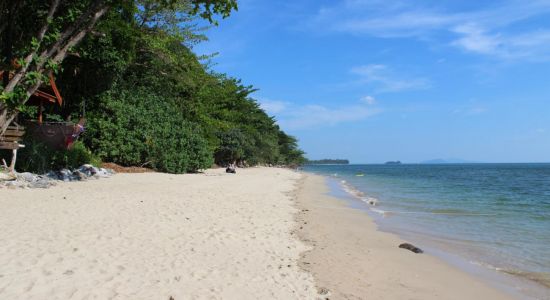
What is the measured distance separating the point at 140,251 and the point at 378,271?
3.45 metres

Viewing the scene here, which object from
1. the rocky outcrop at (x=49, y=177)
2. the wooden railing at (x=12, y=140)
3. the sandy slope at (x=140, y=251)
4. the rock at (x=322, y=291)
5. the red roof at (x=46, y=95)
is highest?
the red roof at (x=46, y=95)

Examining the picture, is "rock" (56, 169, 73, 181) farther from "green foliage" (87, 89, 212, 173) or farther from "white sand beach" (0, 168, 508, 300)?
"green foliage" (87, 89, 212, 173)

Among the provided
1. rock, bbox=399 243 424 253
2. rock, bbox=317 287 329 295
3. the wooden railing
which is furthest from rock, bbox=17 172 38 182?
rock, bbox=317 287 329 295

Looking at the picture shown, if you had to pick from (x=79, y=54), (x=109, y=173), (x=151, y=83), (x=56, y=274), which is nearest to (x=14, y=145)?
(x=109, y=173)

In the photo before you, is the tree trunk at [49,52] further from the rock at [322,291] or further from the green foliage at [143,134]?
the green foliage at [143,134]

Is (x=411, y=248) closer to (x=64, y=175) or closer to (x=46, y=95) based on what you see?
(x=64, y=175)

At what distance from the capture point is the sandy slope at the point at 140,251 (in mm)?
4551

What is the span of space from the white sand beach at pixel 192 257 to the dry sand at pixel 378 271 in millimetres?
18

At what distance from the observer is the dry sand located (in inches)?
215

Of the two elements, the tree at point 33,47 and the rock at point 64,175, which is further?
the rock at point 64,175

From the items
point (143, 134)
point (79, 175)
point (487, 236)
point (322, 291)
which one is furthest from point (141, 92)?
point (322, 291)

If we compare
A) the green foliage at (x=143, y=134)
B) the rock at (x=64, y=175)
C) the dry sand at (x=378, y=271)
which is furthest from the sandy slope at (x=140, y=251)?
the green foliage at (x=143, y=134)

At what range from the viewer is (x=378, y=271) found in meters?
6.39

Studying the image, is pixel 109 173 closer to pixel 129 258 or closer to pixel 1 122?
pixel 129 258
